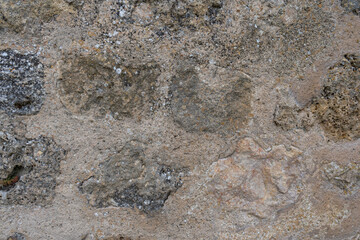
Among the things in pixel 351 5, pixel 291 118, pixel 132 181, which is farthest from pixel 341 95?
pixel 132 181

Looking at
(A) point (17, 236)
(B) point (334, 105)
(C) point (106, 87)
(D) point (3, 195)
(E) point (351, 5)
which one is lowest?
(A) point (17, 236)

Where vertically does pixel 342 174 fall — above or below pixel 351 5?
below

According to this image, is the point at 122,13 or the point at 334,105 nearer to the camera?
the point at 122,13

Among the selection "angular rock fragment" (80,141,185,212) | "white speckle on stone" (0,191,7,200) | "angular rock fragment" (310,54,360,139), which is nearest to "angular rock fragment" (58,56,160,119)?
"angular rock fragment" (80,141,185,212)

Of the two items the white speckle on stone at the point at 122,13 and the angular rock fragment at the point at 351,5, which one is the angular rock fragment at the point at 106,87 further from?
the angular rock fragment at the point at 351,5

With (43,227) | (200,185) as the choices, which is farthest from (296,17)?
(43,227)

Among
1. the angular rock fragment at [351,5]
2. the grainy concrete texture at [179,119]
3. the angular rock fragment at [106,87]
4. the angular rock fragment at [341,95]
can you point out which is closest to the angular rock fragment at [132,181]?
the grainy concrete texture at [179,119]

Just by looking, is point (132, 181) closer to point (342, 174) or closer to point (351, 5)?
point (342, 174)
